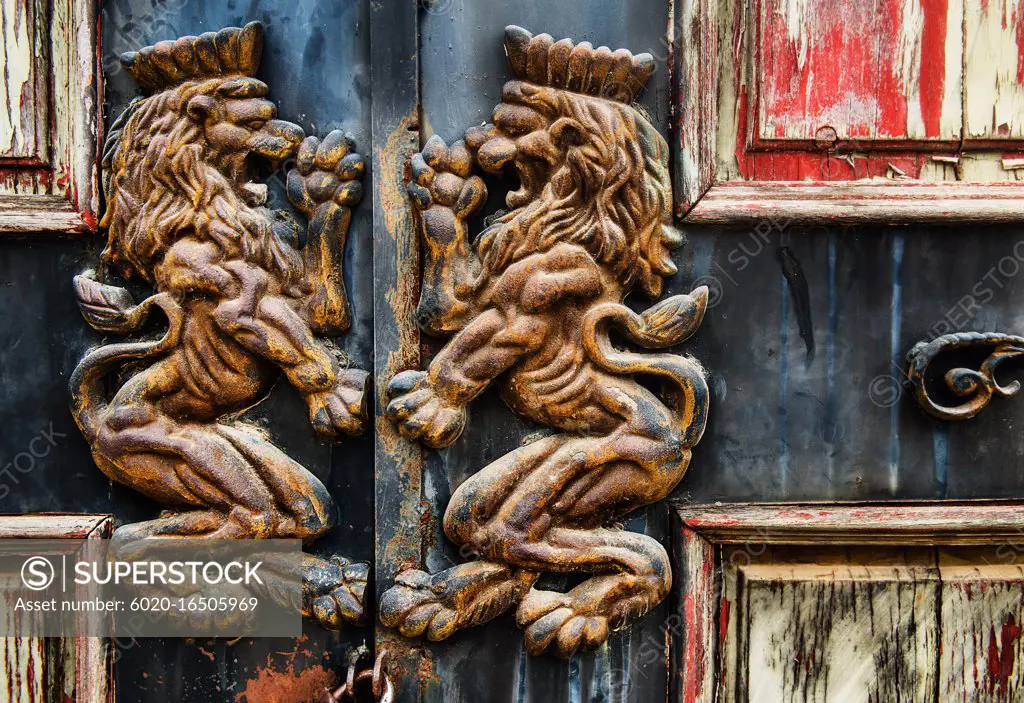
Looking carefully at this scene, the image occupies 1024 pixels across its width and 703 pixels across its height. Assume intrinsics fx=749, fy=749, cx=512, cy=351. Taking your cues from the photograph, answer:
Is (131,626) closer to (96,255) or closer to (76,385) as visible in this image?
(76,385)

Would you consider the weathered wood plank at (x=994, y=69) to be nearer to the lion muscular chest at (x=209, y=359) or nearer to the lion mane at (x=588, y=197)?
the lion mane at (x=588, y=197)

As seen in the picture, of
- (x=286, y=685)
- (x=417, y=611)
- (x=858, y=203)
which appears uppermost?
(x=858, y=203)

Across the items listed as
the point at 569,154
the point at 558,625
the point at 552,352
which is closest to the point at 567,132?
the point at 569,154

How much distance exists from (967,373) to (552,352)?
493 mm

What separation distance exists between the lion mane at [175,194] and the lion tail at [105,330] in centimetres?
5

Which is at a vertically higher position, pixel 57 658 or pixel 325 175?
pixel 325 175

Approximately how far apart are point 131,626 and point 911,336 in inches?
39.9

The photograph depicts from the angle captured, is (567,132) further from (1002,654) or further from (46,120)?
(1002,654)

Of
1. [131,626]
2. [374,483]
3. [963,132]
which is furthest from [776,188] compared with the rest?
[131,626]

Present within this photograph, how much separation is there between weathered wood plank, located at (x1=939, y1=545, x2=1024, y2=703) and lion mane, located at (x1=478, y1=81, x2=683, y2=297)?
0.58 m

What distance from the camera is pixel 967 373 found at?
89 centimetres

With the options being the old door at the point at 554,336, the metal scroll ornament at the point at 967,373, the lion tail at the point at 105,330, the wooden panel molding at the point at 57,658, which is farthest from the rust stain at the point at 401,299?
the metal scroll ornament at the point at 967,373

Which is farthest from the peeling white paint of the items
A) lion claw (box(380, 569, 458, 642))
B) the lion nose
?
lion claw (box(380, 569, 458, 642))

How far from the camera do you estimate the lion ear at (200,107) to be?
2.85ft
